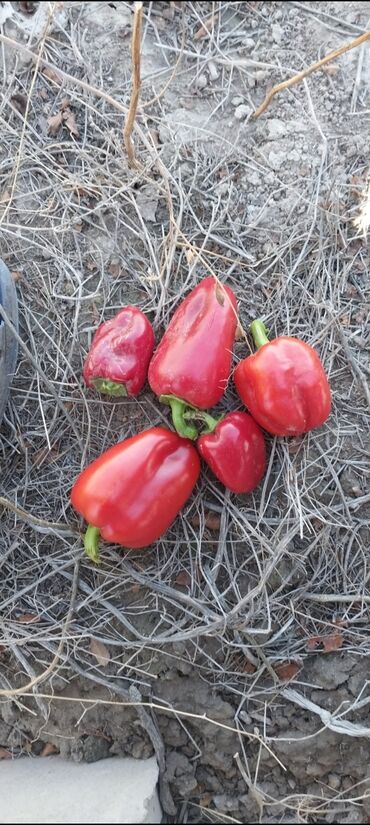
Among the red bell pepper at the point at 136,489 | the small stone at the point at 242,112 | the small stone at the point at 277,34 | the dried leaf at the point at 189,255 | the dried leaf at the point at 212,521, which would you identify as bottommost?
the dried leaf at the point at 212,521

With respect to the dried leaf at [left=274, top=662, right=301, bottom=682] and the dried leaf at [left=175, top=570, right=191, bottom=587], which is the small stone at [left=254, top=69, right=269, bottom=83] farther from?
the dried leaf at [left=274, top=662, right=301, bottom=682]

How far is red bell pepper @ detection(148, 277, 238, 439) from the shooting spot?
1.87 meters

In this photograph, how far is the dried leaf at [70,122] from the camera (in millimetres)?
2152

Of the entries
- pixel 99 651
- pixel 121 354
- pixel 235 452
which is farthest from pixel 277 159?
pixel 99 651

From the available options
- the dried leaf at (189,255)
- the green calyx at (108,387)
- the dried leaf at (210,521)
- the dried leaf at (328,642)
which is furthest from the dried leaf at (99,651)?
the dried leaf at (189,255)

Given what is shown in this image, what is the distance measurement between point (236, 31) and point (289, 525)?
1519mm

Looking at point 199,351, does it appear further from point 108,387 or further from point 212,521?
point 212,521

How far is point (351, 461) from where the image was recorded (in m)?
2.03

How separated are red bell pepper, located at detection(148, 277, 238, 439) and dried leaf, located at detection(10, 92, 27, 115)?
82 centimetres

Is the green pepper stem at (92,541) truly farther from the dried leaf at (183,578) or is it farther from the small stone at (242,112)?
the small stone at (242,112)

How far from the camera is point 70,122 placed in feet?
7.07

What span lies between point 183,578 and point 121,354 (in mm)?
645

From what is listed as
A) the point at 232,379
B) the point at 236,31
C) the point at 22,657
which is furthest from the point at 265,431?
the point at 236,31

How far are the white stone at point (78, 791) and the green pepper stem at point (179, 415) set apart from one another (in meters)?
0.90
